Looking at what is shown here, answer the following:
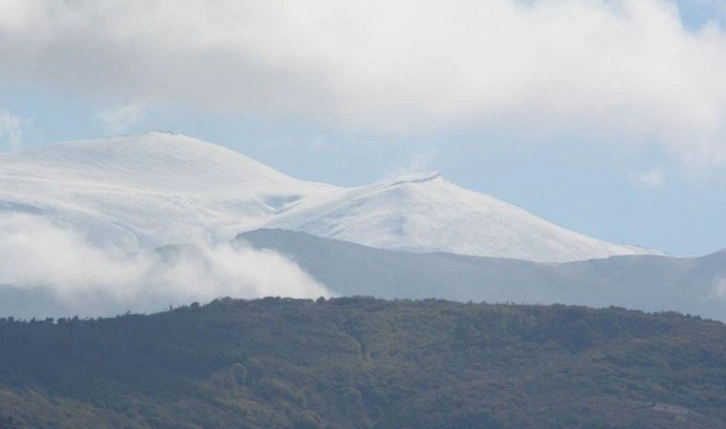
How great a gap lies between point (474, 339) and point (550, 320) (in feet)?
23.4

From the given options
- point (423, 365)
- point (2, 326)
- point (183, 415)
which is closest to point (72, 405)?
point (183, 415)

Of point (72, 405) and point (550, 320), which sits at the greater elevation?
point (550, 320)

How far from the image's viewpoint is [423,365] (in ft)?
551

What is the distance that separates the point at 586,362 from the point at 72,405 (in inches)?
1552

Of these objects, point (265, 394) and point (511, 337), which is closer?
point (265, 394)

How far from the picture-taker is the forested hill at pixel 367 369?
150250 mm

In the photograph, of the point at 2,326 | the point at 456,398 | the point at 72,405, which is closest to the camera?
the point at 72,405

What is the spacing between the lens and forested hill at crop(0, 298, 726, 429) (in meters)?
150

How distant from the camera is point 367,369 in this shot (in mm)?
165750

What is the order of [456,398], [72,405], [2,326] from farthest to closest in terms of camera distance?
[2,326] → [456,398] → [72,405]

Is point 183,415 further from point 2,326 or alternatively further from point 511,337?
point 511,337

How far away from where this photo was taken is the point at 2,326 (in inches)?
6550

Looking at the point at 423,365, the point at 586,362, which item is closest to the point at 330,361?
the point at 423,365

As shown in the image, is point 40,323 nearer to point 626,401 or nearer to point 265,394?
point 265,394
